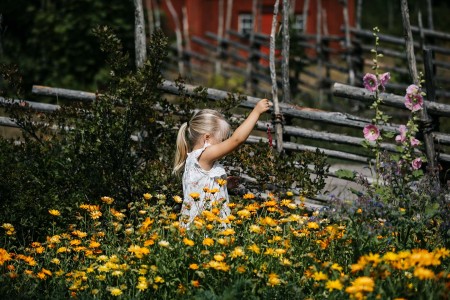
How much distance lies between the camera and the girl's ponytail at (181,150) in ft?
14.3

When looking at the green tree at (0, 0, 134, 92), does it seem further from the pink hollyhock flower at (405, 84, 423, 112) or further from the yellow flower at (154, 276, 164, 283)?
the yellow flower at (154, 276, 164, 283)

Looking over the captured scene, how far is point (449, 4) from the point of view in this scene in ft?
86.0

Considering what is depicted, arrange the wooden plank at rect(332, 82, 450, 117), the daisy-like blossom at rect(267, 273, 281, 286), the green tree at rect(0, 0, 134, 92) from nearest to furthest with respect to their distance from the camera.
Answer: the daisy-like blossom at rect(267, 273, 281, 286) → the wooden plank at rect(332, 82, 450, 117) → the green tree at rect(0, 0, 134, 92)

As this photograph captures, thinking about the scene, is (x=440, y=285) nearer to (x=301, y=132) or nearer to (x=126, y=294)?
(x=126, y=294)

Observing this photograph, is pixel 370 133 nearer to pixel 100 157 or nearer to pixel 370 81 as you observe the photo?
pixel 370 81

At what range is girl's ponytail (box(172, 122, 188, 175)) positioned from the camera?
4363mm

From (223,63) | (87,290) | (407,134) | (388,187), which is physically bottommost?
(87,290)

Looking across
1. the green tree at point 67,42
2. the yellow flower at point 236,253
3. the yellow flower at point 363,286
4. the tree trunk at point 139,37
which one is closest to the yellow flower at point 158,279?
the yellow flower at point 236,253

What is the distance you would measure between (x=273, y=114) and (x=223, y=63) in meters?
9.68

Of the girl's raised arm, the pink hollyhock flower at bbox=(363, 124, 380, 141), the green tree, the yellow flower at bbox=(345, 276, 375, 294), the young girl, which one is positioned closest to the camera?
the yellow flower at bbox=(345, 276, 375, 294)

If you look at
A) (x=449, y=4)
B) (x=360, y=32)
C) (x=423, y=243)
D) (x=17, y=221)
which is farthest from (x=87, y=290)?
(x=449, y=4)

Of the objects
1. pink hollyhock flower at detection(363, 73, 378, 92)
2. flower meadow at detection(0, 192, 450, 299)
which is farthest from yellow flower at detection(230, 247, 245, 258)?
pink hollyhock flower at detection(363, 73, 378, 92)

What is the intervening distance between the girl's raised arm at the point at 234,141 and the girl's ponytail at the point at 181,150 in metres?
0.20

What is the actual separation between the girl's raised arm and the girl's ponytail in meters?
0.20
